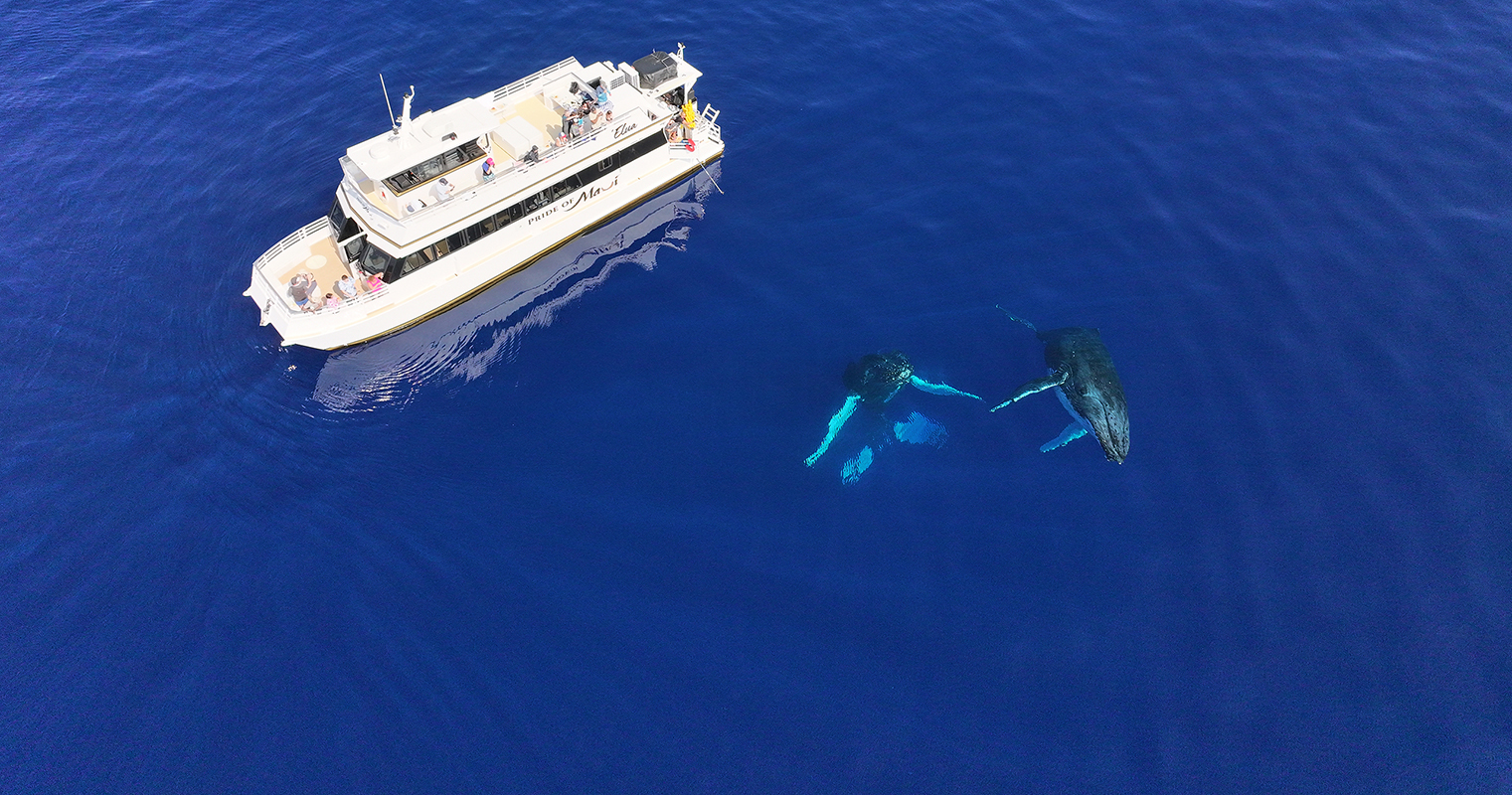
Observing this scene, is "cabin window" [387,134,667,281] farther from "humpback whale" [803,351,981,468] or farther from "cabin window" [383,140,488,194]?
"humpback whale" [803,351,981,468]

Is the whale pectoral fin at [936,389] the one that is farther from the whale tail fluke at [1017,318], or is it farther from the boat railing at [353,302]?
the boat railing at [353,302]

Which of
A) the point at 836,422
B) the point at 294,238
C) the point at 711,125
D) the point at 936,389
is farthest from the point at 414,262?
the point at 936,389

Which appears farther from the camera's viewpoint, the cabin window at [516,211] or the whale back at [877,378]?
the cabin window at [516,211]

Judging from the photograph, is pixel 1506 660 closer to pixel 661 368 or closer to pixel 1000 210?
pixel 1000 210

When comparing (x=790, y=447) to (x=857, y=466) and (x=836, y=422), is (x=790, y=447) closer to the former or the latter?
(x=836, y=422)

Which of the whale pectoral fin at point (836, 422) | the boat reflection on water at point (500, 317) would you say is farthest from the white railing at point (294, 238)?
the whale pectoral fin at point (836, 422)
